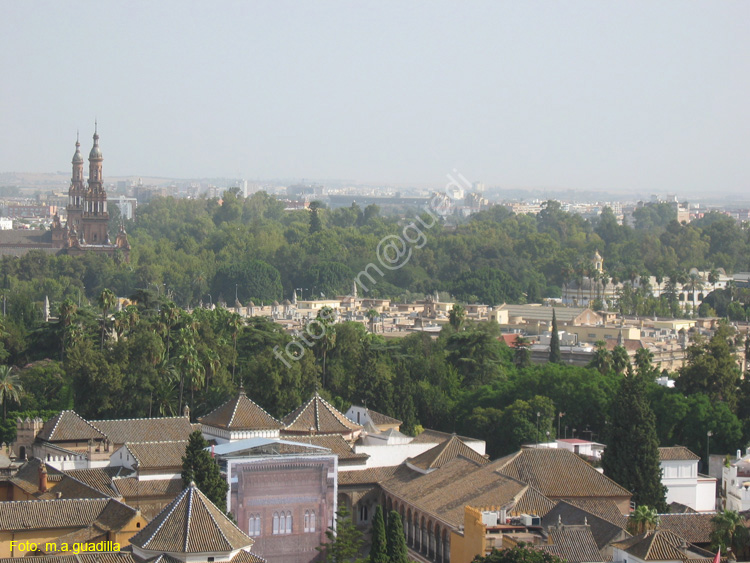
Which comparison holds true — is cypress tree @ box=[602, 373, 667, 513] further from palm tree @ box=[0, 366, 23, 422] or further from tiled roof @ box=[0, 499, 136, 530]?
palm tree @ box=[0, 366, 23, 422]

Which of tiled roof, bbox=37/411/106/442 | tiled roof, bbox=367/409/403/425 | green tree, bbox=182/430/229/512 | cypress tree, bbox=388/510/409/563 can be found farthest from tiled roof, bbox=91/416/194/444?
cypress tree, bbox=388/510/409/563

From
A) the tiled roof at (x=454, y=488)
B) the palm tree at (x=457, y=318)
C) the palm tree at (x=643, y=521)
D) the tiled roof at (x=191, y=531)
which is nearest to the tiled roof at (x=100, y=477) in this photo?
the tiled roof at (x=454, y=488)

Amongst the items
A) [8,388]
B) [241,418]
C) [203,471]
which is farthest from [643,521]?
[8,388]

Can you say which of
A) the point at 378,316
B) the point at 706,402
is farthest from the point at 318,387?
the point at 378,316

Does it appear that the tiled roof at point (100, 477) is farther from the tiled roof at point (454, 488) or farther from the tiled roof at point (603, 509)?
the tiled roof at point (603, 509)

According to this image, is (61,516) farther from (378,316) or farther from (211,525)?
(378,316)
